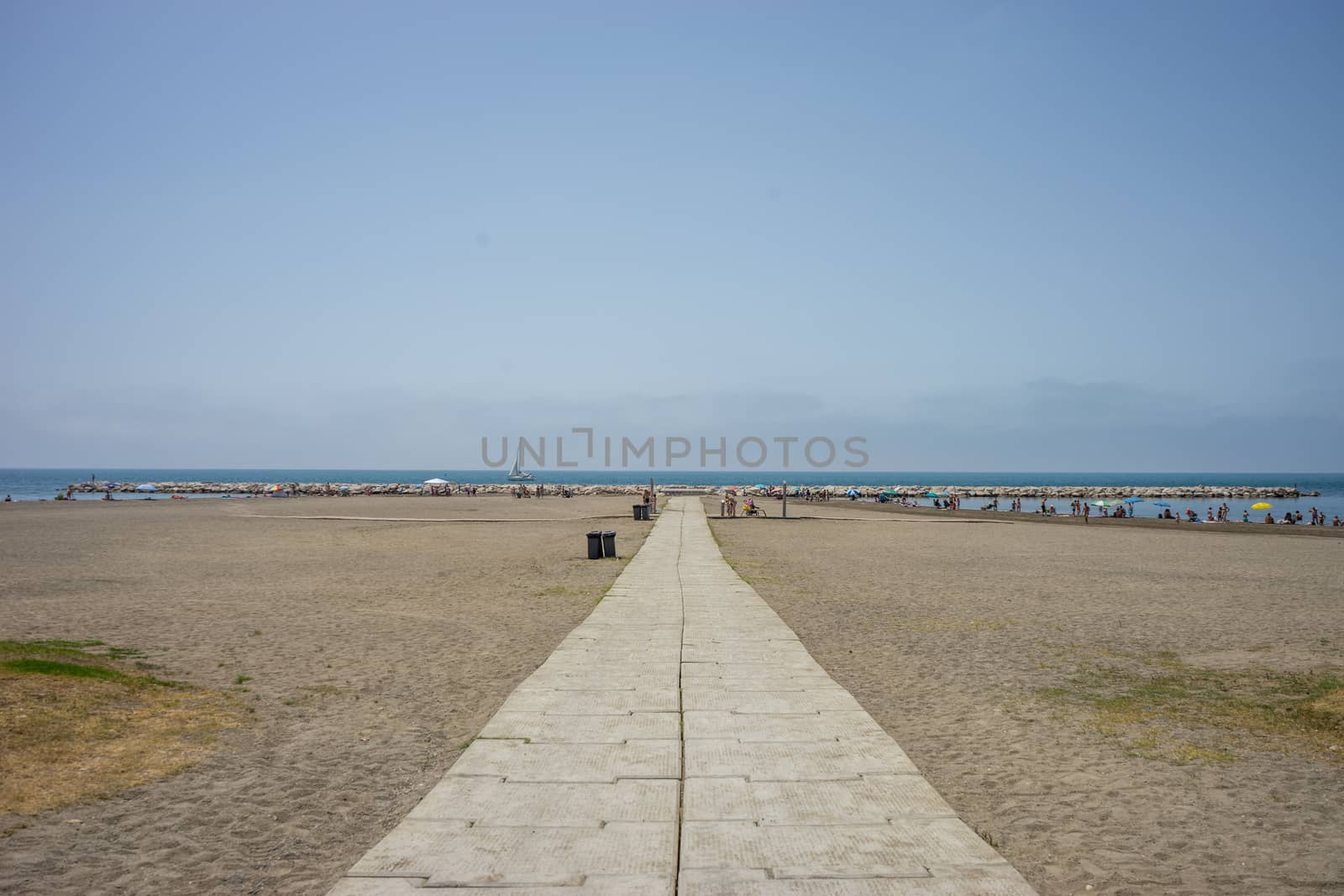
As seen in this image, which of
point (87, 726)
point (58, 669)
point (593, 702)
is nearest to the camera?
point (87, 726)

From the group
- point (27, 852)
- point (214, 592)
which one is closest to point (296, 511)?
point (214, 592)

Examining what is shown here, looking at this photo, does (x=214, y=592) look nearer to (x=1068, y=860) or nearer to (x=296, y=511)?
(x=1068, y=860)

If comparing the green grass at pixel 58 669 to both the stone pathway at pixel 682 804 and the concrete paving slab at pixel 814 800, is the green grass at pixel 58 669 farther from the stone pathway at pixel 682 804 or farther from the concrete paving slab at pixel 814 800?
the concrete paving slab at pixel 814 800

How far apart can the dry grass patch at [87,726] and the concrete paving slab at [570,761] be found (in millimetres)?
2291

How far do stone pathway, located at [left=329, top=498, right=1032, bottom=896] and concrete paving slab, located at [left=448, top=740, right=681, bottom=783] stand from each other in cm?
2

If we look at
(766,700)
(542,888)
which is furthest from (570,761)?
(766,700)

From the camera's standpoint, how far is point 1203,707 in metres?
8.61

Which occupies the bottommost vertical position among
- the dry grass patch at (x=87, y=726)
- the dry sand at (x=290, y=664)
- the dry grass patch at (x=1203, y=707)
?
the dry grass patch at (x=1203, y=707)

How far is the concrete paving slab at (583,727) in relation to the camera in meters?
6.64

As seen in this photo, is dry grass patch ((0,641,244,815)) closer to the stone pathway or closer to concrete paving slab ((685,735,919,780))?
the stone pathway

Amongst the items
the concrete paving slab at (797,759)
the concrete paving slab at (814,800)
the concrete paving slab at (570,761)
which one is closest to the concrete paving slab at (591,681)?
the concrete paving slab at (570,761)

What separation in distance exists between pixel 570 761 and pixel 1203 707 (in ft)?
21.0

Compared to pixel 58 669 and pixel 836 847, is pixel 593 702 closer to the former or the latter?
pixel 836 847

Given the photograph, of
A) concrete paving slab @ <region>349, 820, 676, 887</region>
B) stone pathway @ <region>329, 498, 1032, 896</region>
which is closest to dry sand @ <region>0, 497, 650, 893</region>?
concrete paving slab @ <region>349, 820, 676, 887</region>
